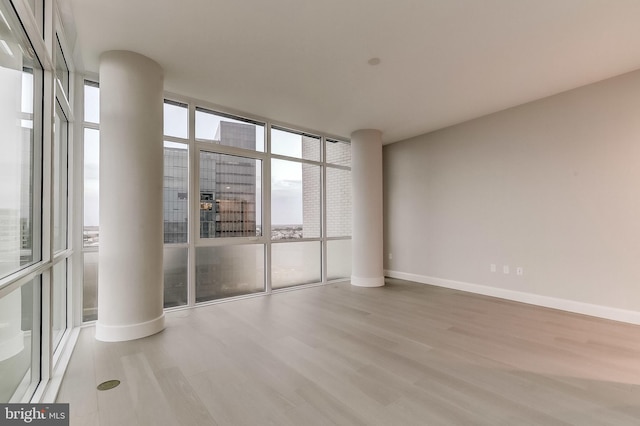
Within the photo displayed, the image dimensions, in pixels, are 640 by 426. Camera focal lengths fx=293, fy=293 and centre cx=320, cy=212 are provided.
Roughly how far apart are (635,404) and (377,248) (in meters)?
3.74

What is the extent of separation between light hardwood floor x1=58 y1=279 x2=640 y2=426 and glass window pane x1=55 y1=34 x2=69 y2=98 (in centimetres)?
259

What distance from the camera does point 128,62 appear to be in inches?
117

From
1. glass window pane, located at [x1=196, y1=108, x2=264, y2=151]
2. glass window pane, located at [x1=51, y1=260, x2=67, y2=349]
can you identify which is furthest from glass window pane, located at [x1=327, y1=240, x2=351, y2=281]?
glass window pane, located at [x1=51, y1=260, x2=67, y2=349]

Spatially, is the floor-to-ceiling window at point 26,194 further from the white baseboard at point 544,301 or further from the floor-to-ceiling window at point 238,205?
the white baseboard at point 544,301

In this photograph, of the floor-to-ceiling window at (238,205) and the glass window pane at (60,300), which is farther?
the floor-to-ceiling window at (238,205)

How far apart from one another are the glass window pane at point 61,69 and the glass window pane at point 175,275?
6.77 ft

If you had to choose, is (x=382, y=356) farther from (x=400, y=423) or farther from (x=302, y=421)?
(x=302, y=421)

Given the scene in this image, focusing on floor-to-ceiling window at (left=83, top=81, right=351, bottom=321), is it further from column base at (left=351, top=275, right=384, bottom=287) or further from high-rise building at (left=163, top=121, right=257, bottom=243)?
column base at (left=351, top=275, right=384, bottom=287)

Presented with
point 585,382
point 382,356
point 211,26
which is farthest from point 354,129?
point 585,382

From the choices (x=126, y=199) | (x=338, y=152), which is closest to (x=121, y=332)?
(x=126, y=199)

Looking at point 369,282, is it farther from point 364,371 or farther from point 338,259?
point 364,371

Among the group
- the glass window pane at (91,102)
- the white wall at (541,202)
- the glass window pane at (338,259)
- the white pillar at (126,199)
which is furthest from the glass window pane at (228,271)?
the white wall at (541,202)

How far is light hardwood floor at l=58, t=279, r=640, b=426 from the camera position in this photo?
5.87 feet

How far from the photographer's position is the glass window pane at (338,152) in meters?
5.89
